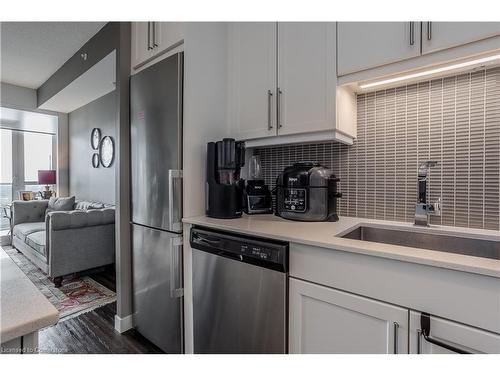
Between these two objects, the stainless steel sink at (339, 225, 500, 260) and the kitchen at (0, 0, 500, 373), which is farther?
the stainless steel sink at (339, 225, 500, 260)

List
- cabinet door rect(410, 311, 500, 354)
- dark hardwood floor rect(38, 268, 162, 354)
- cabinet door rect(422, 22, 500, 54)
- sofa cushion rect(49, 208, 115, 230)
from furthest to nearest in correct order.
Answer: sofa cushion rect(49, 208, 115, 230), dark hardwood floor rect(38, 268, 162, 354), cabinet door rect(422, 22, 500, 54), cabinet door rect(410, 311, 500, 354)

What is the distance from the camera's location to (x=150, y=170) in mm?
1733

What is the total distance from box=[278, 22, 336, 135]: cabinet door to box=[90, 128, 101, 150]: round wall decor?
3652 millimetres

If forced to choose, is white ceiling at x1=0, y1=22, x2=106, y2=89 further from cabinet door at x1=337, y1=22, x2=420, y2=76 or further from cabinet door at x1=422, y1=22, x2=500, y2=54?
cabinet door at x1=422, y1=22, x2=500, y2=54

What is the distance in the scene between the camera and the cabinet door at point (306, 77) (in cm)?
138

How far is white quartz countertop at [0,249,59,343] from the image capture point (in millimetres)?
498

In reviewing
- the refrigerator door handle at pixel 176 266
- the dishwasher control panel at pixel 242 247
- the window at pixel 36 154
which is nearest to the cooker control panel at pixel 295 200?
the dishwasher control panel at pixel 242 247

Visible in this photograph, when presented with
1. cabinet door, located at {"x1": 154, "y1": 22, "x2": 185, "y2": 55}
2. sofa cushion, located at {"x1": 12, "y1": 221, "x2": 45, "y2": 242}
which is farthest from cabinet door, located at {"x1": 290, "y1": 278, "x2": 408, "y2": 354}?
sofa cushion, located at {"x1": 12, "y1": 221, "x2": 45, "y2": 242}

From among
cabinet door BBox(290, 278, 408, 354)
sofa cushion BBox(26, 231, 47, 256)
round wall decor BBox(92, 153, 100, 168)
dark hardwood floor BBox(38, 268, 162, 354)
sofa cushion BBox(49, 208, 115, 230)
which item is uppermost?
round wall decor BBox(92, 153, 100, 168)

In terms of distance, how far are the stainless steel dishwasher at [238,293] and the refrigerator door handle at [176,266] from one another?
13 cm

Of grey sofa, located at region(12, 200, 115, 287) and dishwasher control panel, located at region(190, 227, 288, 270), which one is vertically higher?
dishwasher control panel, located at region(190, 227, 288, 270)

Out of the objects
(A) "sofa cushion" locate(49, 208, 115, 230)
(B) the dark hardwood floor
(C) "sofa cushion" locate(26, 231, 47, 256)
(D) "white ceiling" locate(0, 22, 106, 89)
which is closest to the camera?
(B) the dark hardwood floor

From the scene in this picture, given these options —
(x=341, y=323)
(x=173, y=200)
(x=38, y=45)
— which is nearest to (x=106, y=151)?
(x=38, y=45)
